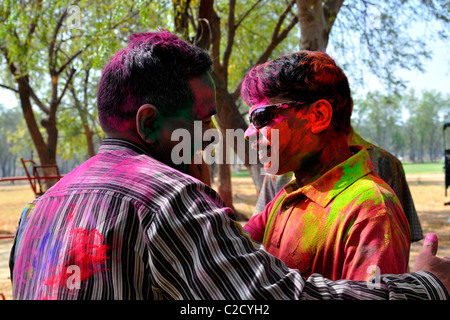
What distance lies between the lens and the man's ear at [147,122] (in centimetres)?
132

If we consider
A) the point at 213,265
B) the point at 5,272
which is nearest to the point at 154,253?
the point at 213,265

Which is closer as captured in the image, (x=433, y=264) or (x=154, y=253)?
(x=154, y=253)

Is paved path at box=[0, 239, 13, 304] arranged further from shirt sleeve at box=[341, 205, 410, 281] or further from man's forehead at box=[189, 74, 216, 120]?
shirt sleeve at box=[341, 205, 410, 281]

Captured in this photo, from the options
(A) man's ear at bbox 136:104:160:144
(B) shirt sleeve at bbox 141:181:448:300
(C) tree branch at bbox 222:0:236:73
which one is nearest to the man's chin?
(A) man's ear at bbox 136:104:160:144

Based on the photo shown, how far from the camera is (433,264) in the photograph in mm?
1228

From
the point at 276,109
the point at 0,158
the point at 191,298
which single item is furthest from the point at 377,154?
the point at 0,158

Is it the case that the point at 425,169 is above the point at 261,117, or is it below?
below

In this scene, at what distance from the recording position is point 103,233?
1.09 m

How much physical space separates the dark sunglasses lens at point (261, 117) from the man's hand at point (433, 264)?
0.84m

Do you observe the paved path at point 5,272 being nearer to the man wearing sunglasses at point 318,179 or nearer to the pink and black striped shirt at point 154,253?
the man wearing sunglasses at point 318,179

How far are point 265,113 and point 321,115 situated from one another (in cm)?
24

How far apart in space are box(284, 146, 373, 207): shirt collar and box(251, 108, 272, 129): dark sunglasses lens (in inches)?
13.0

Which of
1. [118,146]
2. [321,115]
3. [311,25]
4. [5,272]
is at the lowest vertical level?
[5,272]

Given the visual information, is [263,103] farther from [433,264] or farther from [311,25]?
[311,25]
